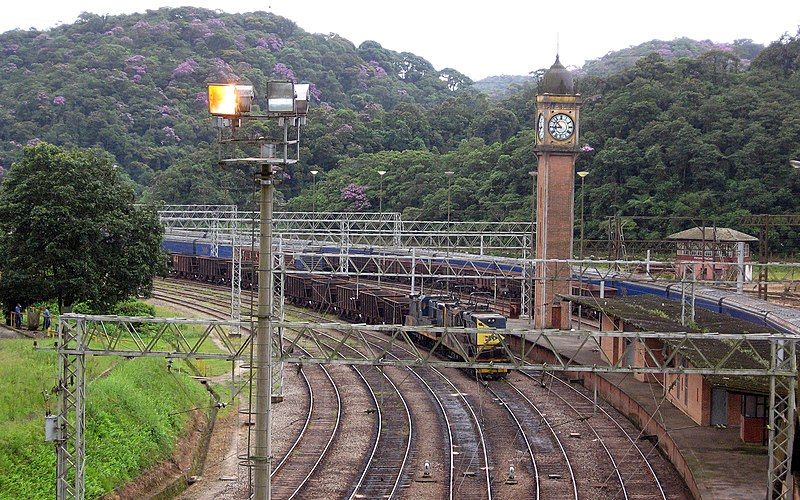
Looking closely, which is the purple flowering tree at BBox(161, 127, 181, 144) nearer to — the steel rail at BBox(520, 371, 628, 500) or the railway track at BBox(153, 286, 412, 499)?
the railway track at BBox(153, 286, 412, 499)

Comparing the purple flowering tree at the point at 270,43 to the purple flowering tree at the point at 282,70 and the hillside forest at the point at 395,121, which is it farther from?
the purple flowering tree at the point at 282,70

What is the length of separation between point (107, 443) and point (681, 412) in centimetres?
1699

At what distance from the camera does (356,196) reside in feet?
233

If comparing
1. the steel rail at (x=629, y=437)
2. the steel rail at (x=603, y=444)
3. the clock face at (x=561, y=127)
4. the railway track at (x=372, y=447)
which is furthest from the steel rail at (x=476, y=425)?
the clock face at (x=561, y=127)

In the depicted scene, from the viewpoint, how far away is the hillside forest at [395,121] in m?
54.3

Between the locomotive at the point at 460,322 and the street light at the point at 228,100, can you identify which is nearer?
the street light at the point at 228,100

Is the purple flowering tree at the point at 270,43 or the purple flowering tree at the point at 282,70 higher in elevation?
the purple flowering tree at the point at 270,43

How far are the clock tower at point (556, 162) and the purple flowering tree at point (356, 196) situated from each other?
30.7 metres

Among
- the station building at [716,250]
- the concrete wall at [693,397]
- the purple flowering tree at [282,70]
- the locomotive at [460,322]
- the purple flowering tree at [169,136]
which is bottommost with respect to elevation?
the concrete wall at [693,397]

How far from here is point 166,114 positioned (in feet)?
285

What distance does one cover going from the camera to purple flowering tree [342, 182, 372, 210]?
70562mm

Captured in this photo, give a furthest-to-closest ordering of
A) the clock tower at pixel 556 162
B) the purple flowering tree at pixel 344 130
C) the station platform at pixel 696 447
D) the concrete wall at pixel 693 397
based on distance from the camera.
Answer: the purple flowering tree at pixel 344 130
the clock tower at pixel 556 162
the concrete wall at pixel 693 397
the station platform at pixel 696 447

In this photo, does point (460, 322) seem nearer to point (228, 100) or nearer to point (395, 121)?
point (228, 100)

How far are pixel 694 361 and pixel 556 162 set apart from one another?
801 inches
